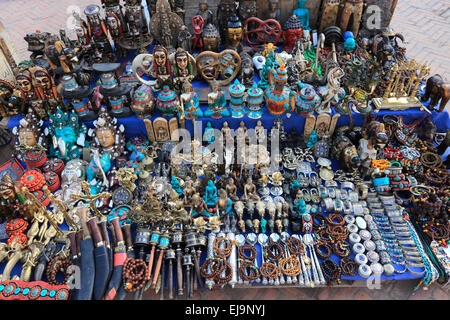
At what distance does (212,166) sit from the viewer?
4605 mm

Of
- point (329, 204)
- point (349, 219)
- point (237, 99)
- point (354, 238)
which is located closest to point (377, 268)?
point (354, 238)

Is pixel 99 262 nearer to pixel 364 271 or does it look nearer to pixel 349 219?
pixel 364 271

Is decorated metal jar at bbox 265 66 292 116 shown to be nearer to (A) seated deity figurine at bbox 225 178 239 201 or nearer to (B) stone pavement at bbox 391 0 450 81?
(A) seated deity figurine at bbox 225 178 239 201

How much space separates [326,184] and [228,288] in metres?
1.97

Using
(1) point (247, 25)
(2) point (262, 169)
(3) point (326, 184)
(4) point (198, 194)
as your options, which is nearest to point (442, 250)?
(3) point (326, 184)

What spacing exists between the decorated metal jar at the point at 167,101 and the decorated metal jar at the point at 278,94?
139cm

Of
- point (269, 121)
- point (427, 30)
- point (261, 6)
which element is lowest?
point (427, 30)

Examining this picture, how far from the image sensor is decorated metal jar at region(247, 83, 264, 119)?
478 centimetres

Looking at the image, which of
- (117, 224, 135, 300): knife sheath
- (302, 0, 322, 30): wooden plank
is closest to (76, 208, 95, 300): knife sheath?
(117, 224, 135, 300): knife sheath

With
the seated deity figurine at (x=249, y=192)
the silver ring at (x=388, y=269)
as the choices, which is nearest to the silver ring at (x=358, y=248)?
the silver ring at (x=388, y=269)

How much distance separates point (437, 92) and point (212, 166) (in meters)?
3.60

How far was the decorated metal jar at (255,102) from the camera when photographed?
4.78 metres

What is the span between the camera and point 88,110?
4914mm

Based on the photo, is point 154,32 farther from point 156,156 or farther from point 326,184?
point 326,184
